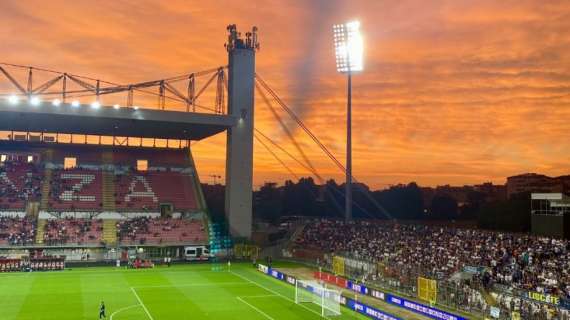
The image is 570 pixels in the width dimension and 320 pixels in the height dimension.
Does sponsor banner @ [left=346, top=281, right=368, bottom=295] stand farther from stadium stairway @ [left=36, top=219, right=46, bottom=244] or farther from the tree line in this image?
the tree line

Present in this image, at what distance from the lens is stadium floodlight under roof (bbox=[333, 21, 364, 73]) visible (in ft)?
186

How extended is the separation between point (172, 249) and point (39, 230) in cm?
1397

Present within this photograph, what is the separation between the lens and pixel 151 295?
129ft

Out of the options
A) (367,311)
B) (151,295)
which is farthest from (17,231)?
(367,311)

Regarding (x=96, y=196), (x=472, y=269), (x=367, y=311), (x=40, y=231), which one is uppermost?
(x=96, y=196)

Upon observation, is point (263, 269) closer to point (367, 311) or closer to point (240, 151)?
point (240, 151)

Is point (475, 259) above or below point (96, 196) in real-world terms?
below

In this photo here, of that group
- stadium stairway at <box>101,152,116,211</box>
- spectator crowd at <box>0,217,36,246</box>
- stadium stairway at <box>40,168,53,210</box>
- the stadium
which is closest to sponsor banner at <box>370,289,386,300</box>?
the stadium

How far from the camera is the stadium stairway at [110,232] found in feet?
191

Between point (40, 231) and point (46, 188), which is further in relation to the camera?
point (46, 188)

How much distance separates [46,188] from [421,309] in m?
48.9

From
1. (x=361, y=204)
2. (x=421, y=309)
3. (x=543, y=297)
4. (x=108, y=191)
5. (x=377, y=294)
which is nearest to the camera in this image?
(x=543, y=297)

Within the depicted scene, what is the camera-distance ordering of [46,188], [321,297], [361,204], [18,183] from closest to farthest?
1. [321,297]
2. [18,183]
3. [46,188]
4. [361,204]

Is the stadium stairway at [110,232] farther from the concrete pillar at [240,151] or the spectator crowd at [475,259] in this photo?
the spectator crowd at [475,259]
